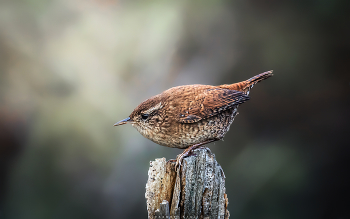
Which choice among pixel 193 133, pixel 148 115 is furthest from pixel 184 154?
pixel 148 115

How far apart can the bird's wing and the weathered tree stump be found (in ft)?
1.17

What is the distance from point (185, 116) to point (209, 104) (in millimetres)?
250

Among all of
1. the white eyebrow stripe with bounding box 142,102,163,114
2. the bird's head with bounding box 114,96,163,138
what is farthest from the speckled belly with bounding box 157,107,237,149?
the white eyebrow stripe with bounding box 142,102,163,114

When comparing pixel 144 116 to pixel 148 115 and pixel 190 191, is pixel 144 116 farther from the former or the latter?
pixel 190 191

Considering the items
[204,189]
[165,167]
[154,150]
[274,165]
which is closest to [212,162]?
[204,189]

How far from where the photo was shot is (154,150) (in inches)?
122

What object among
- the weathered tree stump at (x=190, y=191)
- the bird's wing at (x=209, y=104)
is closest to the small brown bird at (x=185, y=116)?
the bird's wing at (x=209, y=104)

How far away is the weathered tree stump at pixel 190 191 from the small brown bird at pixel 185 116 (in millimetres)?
250

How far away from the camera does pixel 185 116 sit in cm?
216

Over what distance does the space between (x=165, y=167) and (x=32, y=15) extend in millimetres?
2501

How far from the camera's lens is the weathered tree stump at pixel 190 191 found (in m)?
1.82

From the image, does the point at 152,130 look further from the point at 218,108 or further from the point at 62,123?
the point at 62,123

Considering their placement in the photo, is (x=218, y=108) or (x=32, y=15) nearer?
(x=218, y=108)

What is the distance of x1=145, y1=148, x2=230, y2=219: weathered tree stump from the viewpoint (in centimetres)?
182
